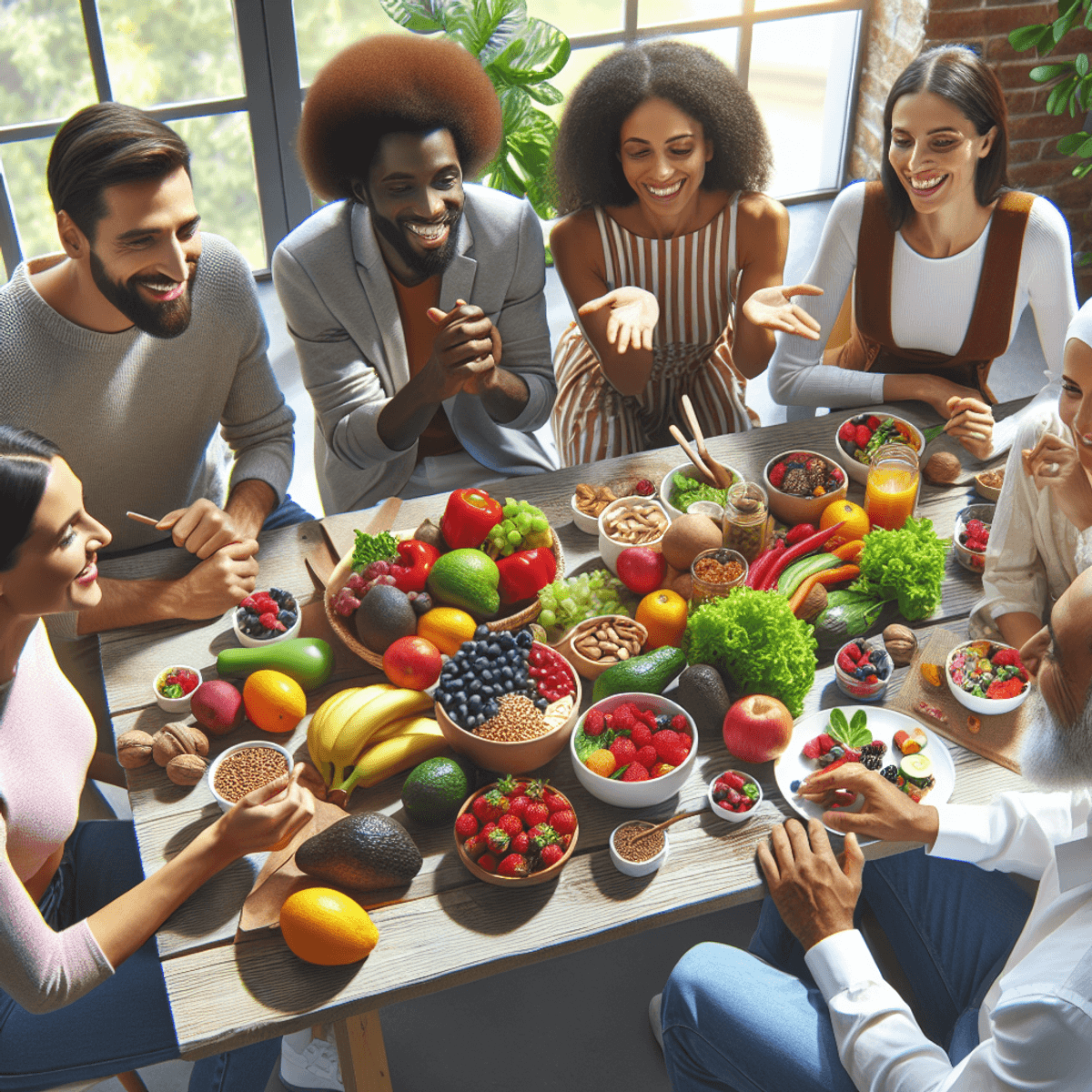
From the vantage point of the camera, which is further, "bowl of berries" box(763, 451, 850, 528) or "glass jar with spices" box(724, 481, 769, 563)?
"bowl of berries" box(763, 451, 850, 528)

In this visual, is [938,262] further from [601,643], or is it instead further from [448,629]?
[448,629]

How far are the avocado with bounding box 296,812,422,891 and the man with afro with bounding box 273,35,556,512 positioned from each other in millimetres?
1015

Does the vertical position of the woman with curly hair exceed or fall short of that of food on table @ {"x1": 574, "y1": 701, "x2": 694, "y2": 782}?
it exceeds it

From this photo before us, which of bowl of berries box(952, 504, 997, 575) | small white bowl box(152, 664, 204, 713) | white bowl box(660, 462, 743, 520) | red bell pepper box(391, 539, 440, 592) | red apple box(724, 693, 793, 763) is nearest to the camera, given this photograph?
red apple box(724, 693, 793, 763)

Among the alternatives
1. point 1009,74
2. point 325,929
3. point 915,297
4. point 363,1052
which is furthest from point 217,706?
point 1009,74

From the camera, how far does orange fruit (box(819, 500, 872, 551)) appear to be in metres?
1.85

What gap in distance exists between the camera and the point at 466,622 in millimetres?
1667

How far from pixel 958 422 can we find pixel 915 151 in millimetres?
618

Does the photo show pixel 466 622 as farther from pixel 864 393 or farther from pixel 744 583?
pixel 864 393

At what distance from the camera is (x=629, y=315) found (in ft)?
7.50

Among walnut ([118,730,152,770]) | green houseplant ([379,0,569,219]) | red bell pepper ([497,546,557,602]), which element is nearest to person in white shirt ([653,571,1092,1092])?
red bell pepper ([497,546,557,602])

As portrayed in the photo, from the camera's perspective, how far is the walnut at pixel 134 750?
1553mm

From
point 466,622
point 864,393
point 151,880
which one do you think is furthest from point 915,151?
point 151,880

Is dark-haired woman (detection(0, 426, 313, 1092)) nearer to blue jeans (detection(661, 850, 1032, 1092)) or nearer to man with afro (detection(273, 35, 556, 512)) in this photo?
blue jeans (detection(661, 850, 1032, 1092))
